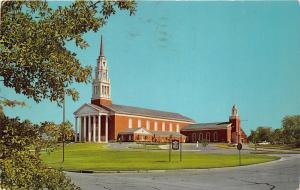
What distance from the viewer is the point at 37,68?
6375mm

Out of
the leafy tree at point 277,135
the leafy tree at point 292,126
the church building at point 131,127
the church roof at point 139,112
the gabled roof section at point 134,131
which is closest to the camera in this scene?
the leafy tree at point 292,126

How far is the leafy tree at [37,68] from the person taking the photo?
6.12 meters

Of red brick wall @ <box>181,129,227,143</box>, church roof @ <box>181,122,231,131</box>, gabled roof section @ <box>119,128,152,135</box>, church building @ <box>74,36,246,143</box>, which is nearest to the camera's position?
church building @ <box>74,36,246,143</box>

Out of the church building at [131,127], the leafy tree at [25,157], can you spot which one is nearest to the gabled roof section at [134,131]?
the church building at [131,127]

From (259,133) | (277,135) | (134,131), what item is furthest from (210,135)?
(259,133)

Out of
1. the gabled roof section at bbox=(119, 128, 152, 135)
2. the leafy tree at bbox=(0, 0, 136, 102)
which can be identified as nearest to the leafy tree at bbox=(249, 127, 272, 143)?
the leafy tree at bbox=(0, 0, 136, 102)

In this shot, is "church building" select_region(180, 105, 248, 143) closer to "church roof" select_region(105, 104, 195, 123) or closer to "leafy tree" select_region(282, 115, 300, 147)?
"church roof" select_region(105, 104, 195, 123)

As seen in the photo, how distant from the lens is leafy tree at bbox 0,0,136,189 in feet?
20.1

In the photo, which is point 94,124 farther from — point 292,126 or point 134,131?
point 292,126

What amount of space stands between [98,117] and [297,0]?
7855 centimetres

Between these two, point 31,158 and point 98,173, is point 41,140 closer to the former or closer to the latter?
point 31,158

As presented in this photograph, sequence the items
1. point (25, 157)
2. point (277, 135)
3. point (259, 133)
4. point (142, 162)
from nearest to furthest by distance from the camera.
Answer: point (25, 157) < point (142, 162) < point (259, 133) < point (277, 135)

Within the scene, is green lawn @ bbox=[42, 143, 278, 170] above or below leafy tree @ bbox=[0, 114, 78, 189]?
below

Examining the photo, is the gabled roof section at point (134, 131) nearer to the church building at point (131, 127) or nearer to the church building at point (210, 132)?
the church building at point (131, 127)
